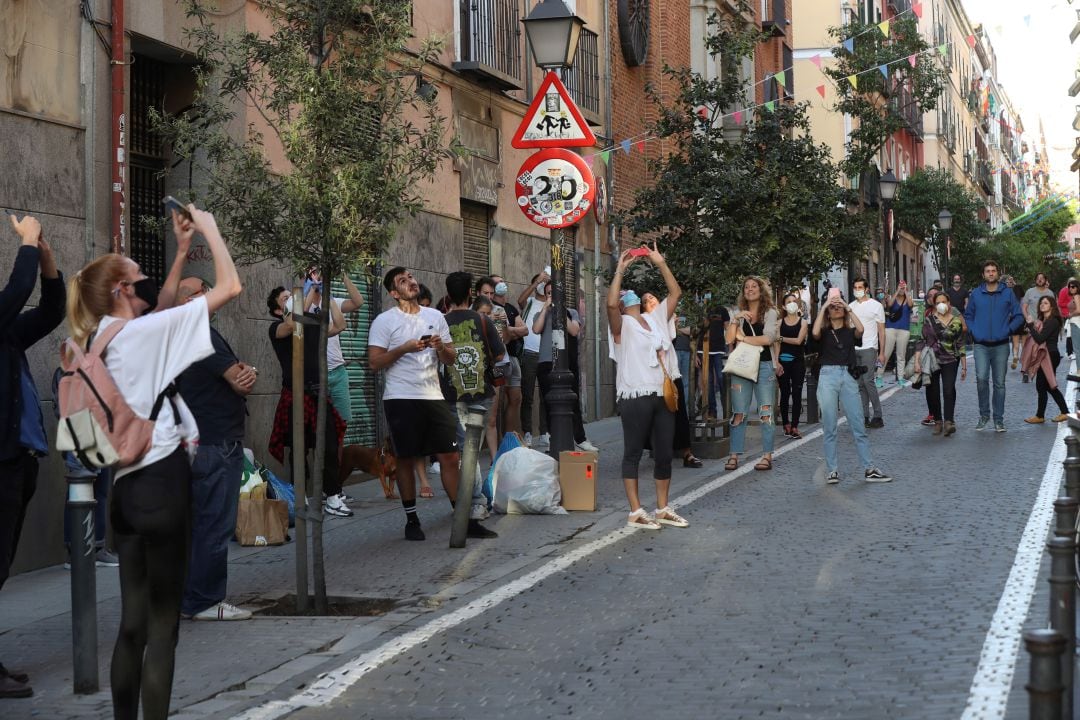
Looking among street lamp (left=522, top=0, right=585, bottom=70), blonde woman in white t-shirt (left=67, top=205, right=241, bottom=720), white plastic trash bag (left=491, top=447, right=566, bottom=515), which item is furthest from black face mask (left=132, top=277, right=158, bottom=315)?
street lamp (left=522, top=0, right=585, bottom=70)

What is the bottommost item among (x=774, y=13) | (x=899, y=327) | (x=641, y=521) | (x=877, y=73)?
(x=641, y=521)

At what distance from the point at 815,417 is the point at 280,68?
13.6m

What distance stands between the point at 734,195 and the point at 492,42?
3599 millimetres

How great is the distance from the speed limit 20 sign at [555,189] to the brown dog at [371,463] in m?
2.37

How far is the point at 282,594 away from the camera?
27.6ft

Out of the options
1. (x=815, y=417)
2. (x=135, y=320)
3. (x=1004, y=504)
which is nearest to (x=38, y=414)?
(x=135, y=320)

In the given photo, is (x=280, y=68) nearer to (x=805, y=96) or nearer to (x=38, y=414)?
(x=38, y=414)

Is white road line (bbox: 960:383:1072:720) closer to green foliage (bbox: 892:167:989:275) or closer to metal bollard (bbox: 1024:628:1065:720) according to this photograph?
metal bollard (bbox: 1024:628:1065:720)

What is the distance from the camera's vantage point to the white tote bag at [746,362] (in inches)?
562

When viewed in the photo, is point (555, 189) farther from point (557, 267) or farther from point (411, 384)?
point (411, 384)

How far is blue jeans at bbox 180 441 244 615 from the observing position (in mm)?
7566

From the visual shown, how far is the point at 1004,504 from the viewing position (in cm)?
1118

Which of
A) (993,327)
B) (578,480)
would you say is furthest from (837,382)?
(993,327)

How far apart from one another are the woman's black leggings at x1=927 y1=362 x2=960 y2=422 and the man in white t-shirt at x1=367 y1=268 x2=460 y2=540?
8660 millimetres
